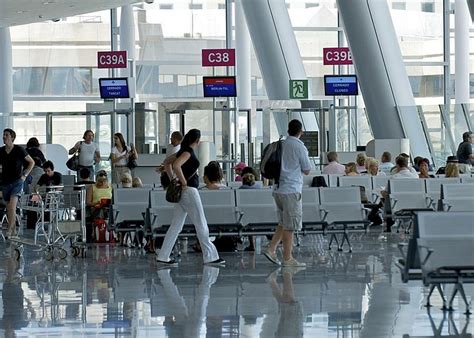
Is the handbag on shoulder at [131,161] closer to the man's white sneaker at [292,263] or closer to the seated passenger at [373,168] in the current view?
the seated passenger at [373,168]

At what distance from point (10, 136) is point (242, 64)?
70.4 feet

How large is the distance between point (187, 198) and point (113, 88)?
17.3m

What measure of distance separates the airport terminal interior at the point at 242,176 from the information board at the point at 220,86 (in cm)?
5

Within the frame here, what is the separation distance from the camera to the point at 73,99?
37.2m

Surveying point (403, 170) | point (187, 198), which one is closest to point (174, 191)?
point (187, 198)

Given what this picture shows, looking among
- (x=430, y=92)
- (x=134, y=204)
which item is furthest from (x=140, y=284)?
(x=430, y=92)

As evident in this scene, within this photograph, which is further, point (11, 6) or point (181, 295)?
point (11, 6)

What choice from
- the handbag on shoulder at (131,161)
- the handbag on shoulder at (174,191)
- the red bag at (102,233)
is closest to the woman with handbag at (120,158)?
the handbag on shoulder at (131,161)

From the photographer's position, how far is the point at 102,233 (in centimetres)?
1758

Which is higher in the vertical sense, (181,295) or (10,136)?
(10,136)

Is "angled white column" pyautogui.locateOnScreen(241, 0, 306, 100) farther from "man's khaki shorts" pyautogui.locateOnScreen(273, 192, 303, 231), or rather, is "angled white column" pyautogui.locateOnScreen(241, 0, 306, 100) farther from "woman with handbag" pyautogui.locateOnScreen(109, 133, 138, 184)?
"man's khaki shorts" pyautogui.locateOnScreen(273, 192, 303, 231)

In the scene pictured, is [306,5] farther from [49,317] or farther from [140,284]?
[49,317]

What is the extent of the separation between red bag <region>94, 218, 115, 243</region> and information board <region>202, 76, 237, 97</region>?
11988mm

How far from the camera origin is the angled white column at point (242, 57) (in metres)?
36.9
